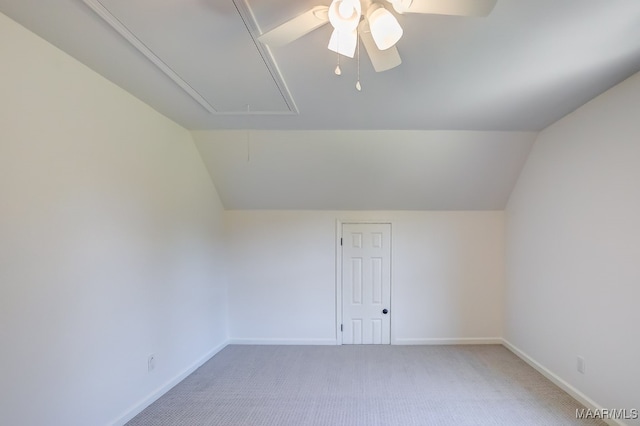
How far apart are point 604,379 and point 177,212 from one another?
3761 mm

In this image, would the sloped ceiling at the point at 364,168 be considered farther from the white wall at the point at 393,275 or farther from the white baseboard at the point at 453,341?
the white baseboard at the point at 453,341

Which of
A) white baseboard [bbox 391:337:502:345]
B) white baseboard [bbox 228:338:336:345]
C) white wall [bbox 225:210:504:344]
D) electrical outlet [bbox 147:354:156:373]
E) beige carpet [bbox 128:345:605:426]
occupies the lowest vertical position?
beige carpet [bbox 128:345:605:426]

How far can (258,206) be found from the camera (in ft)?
13.2

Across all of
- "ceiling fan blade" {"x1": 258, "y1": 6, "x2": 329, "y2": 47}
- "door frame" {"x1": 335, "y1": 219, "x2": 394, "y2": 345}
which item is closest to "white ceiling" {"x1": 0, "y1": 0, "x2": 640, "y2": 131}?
"ceiling fan blade" {"x1": 258, "y1": 6, "x2": 329, "y2": 47}

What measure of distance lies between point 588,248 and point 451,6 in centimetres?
240

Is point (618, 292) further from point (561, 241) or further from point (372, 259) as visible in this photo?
point (372, 259)

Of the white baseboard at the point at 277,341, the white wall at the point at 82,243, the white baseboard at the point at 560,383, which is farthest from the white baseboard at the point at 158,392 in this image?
the white baseboard at the point at 560,383

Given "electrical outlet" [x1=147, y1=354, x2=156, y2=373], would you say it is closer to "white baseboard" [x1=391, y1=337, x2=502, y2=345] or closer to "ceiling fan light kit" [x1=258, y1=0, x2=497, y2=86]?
"ceiling fan light kit" [x1=258, y1=0, x2=497, y2=86]

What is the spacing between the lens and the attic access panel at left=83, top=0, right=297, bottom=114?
4.63 feet

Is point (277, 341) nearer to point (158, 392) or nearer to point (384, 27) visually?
point (158, 392)

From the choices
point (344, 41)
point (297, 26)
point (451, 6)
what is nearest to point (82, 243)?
point (297, 26)

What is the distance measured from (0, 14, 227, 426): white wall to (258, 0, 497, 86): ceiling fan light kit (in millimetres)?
1327

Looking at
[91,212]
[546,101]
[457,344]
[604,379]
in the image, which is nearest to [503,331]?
[457,344]

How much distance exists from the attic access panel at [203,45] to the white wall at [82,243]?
0.53m
